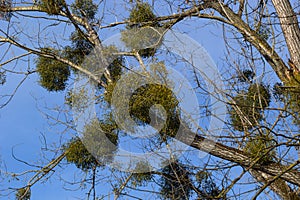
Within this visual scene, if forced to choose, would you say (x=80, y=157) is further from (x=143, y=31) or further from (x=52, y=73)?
(x=143, y=31)

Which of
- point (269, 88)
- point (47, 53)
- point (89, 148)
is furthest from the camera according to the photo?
point (47, 53)

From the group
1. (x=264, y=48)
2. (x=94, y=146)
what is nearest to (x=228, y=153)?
(x=264, y=48)

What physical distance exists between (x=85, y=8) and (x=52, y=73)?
676 millimetres

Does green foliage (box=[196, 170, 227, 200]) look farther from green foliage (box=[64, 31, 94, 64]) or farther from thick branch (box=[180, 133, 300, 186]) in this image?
green foliage (box=[64, 31, 94, 64])

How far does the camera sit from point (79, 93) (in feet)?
15.4

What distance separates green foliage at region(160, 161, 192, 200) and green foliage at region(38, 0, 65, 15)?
156 cm

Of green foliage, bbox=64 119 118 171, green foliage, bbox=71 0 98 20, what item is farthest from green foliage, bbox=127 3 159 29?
green foliage, bbox=64 119 118 171

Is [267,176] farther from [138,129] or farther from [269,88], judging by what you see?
[138,129]

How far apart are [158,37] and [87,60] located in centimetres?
66

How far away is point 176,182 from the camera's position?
3.86 m

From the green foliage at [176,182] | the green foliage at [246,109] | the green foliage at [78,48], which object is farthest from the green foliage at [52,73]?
the green foliage at [246,109]

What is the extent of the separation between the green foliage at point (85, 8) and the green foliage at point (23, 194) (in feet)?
5.48

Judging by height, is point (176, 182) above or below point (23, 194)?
below

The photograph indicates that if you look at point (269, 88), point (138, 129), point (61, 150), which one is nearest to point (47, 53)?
point (61, 150)
